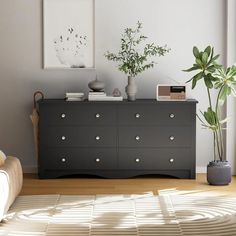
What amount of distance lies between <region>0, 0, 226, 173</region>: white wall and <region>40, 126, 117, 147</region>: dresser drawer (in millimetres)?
472

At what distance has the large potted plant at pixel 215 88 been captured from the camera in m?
6.43

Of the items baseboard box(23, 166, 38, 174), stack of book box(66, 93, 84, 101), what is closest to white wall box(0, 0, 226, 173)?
baseboard box(23, 166, 38, 174)

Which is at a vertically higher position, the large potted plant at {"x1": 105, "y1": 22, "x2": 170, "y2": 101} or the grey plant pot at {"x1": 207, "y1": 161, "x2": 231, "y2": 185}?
the large potted plant at {"x1": 105, "y1": 22, "x2": 170, "y2": 101}

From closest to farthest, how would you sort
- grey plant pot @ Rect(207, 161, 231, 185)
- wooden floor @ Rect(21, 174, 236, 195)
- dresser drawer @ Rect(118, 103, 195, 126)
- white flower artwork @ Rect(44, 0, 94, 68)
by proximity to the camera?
1. wooden floor @ Rect(21, 174, 236, 195)
2. grey plant pot @ Rect(207, 161, 231, 185)
3. dresser drawer @ Rect(118, 103, 195, 126)
4. white flower artwork @ Rect(44, 0, 94, 68)

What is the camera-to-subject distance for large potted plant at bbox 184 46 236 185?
643 centimetres

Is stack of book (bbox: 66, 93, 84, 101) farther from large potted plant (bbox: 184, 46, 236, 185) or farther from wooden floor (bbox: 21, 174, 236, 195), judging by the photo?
large potted plant (bbox: 184, 46, 236, 185)

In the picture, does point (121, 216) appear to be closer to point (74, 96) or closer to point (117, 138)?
point (117, 138)

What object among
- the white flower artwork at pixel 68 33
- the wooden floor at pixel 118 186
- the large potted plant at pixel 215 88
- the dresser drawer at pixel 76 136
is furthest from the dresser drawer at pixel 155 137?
the white flower artwork at pixel 68 33

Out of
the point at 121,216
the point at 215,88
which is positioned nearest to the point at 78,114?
the point at 215,88

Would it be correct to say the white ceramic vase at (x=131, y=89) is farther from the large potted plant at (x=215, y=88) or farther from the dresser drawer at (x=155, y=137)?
the large potted plant at (x=215, y=88)

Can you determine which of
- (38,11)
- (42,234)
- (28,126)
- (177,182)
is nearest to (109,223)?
(42,234)

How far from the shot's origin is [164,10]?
7051 mm

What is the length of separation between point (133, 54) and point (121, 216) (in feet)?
7.50

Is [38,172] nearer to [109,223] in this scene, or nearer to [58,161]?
[58,161]
